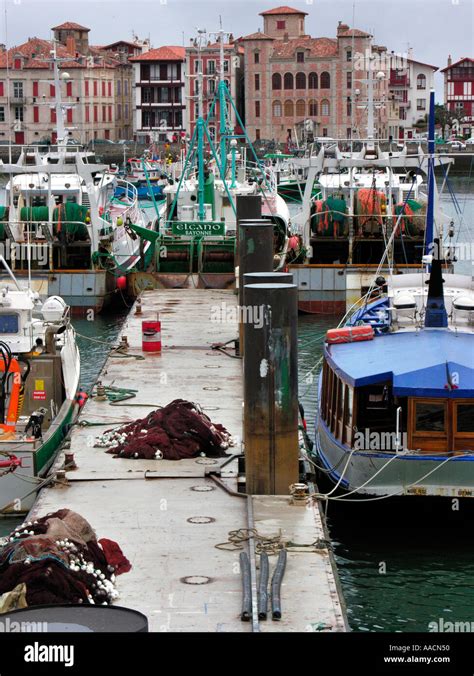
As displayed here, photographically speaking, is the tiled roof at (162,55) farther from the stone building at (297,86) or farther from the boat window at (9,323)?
the boat window at (9,323)

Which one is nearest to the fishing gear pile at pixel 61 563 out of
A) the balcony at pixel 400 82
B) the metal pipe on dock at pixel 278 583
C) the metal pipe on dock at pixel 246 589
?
the metal pipe on dock at pixel 246 589

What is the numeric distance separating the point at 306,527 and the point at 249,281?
370 centimetres

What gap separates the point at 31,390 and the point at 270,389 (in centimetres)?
680

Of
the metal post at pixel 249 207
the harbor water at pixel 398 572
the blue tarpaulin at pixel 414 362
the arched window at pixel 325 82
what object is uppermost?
the arched window at pixel 325 82

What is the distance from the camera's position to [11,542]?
46.5ft

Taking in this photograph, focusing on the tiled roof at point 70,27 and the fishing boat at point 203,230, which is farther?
the tiled roof at point 70,27

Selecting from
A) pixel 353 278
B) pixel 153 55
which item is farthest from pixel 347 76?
pixel 353 278

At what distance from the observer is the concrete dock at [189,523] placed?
1324 cm

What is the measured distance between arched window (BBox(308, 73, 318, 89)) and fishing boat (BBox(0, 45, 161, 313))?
90.9 meters

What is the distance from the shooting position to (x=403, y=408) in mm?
18250

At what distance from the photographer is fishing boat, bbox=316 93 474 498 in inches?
704

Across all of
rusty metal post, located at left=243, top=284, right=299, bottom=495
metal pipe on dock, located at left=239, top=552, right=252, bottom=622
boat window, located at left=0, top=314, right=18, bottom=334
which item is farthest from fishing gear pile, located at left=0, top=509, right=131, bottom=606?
boat window, located at left=0, top=314, right=18, bottom=334

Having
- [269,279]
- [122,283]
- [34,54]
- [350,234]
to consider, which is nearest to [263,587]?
[269,279]

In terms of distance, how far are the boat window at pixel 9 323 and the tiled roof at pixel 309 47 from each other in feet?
364
